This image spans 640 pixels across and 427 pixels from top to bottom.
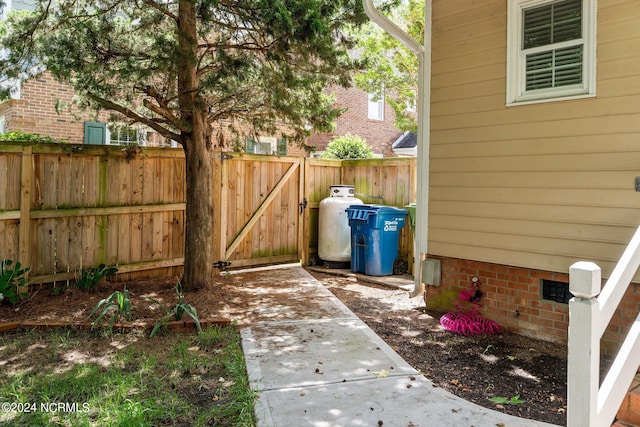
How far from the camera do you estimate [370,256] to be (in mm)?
7348

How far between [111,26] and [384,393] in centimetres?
501

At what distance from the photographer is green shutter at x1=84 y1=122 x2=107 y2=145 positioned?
998 centimetres

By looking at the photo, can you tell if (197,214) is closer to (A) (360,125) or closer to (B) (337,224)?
(B) (337,224)

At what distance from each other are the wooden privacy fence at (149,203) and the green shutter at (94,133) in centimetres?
462

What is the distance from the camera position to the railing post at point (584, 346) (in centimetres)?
167

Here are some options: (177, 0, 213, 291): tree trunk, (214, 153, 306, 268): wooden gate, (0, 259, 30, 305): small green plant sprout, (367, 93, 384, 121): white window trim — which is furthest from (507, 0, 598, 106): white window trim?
(367, 93, 384, 121): white window trim

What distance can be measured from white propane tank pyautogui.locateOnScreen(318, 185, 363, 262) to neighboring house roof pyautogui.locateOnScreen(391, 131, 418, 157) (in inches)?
329

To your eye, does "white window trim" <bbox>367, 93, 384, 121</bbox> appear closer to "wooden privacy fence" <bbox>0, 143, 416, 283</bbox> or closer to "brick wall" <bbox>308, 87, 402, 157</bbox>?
"brick wall" <bbox>308, 87, 402, 157</bbox>

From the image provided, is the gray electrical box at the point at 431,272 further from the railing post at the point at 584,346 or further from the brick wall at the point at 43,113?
the brick wall at the point at 43,113

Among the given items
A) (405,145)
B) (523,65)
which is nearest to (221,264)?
(523,65)

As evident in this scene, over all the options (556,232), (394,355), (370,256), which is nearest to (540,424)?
(394,355)

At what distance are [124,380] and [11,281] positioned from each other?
102 inches

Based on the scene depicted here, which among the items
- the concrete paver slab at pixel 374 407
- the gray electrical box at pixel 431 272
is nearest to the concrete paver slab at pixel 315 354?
the concrete paver slab at pixel 374 407

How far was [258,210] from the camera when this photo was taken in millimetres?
7680
